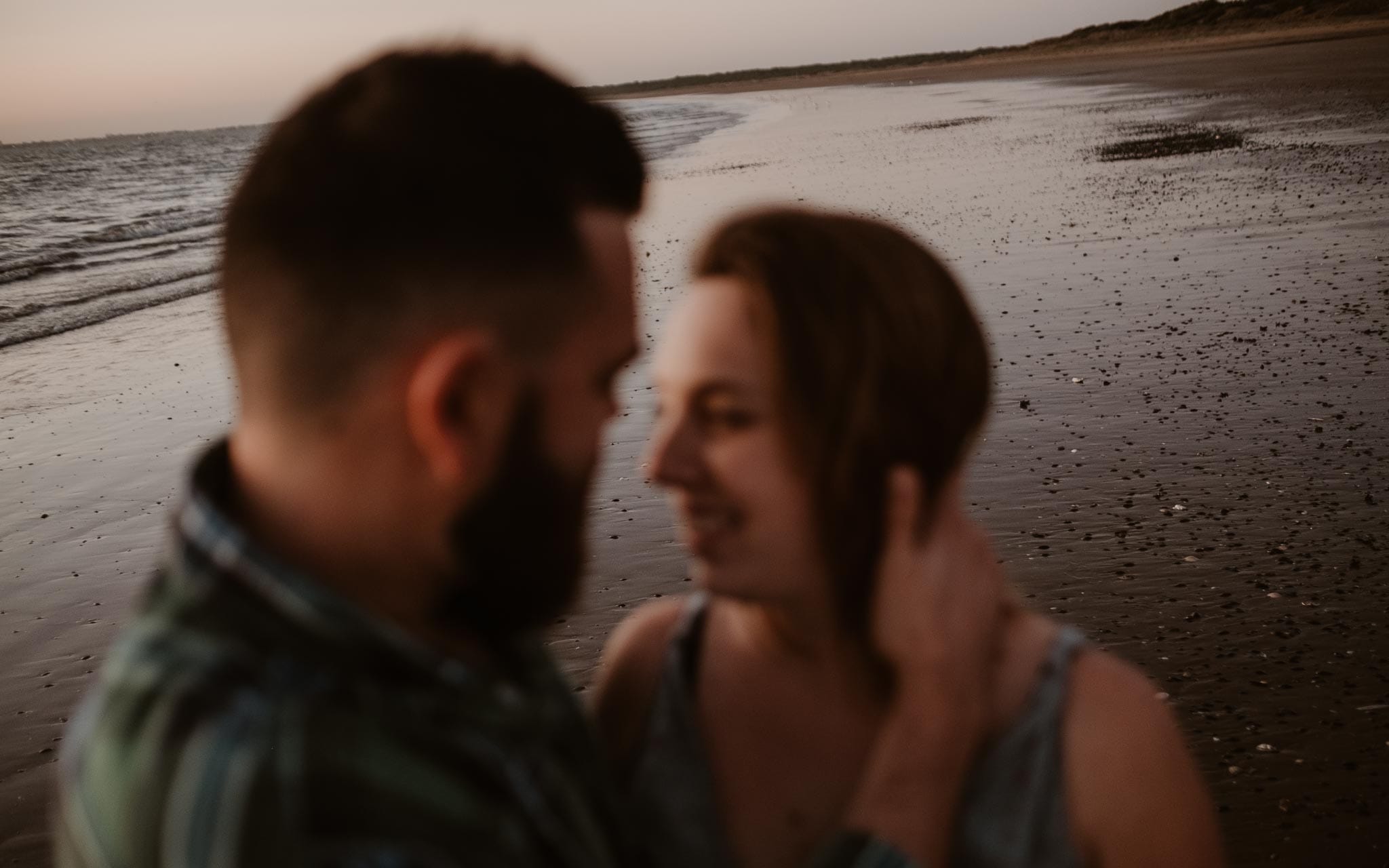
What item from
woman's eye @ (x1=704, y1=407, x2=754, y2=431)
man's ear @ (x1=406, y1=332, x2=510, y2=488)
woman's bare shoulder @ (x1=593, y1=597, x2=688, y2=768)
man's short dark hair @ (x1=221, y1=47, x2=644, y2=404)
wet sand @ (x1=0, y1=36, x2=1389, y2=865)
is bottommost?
wet sand @ (x1=0, y1=36, x2=1389, y2=865)

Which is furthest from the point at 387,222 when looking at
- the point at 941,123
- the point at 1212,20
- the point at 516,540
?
the point at 1212,20

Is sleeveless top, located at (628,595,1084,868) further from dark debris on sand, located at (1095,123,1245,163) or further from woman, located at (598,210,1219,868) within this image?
dark debris on sand, located at (1095,123,1245,163)

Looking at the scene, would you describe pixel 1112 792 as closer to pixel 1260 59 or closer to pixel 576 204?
pixel 576 204

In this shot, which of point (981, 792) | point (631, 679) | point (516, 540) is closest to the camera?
point (516, 540)

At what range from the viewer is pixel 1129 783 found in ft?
5.66

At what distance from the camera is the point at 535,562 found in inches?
65.6

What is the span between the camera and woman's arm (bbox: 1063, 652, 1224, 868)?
173 centimetres

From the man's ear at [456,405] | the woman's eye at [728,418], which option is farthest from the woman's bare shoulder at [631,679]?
the man's ear at [456,405]

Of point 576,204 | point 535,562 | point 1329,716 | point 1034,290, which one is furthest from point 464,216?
point 1034,290

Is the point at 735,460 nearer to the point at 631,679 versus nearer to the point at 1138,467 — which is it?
the point at 631,679

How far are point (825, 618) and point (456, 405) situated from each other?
0.83 m

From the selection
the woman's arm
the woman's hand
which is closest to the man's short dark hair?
the woman's hand

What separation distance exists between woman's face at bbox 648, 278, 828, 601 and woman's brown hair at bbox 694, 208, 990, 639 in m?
0.04

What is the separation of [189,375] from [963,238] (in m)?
9.05
